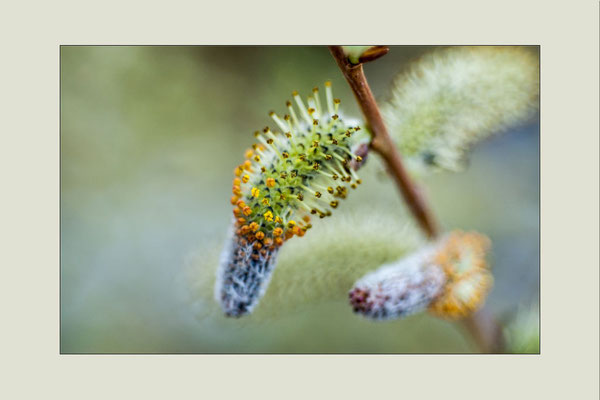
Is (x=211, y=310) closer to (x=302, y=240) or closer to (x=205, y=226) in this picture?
(x=302, y=240)

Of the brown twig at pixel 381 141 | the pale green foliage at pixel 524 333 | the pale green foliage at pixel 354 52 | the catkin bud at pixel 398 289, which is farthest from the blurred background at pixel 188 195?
the pale green foliage at pixel 354 52

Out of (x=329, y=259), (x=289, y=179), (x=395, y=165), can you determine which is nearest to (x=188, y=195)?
(x=329, y=259)

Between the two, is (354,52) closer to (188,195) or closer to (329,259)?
(329,259)

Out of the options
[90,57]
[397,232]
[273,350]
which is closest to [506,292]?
[273,350]

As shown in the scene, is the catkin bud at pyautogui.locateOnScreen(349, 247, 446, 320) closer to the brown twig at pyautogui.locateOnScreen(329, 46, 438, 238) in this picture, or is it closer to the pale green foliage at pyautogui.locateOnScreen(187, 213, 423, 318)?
the pale green foliage at pyautogui.locateOnScreen(187, 213, 423, 318)

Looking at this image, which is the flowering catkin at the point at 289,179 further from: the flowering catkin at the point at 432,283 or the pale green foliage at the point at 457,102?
the pale green foliage at the point at 457,102

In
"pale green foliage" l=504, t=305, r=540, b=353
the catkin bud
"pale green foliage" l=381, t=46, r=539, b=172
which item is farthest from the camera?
"pale green foliage" l=504, t=305, r=540, b=353

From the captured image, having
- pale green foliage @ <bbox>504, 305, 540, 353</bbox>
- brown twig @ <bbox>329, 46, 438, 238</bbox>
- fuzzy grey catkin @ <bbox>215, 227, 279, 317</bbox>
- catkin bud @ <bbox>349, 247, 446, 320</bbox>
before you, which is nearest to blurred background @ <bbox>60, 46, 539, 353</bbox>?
pale green foliage @ <bbox>504, 305, 540, 353</bbox>
